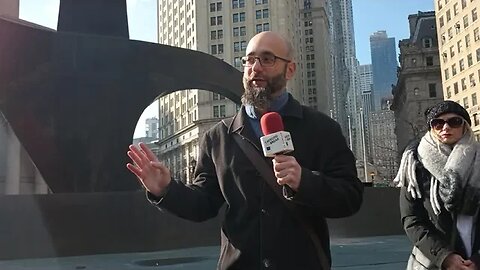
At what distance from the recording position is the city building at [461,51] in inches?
1881

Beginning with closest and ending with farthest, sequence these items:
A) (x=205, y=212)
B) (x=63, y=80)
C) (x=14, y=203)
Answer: (x=205, y=212)
(x=14, y=203)
(x=63, y=80)

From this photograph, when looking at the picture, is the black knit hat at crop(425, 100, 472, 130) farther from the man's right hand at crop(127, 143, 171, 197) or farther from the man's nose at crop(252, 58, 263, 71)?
the man's right hand at crop(127, 143, 171, 197)

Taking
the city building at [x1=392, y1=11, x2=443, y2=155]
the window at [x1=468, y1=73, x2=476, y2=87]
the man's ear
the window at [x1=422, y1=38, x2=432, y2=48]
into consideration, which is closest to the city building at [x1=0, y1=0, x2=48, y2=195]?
the man's ear

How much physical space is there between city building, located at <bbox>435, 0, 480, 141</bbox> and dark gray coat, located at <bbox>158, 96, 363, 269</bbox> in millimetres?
47682

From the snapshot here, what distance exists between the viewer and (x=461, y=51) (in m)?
51.3

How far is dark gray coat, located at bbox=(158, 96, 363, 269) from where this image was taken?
1.77m

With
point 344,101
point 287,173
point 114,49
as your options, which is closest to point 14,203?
point 114,49

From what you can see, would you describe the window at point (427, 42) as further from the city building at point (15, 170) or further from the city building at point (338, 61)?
the city building at point (15, 170)

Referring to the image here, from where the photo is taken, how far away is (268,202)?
72.2 inches

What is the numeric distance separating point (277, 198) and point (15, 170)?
16.8 m

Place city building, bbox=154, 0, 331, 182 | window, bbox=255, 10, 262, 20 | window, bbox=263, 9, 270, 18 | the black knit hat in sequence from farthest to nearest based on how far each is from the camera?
window, bbox=255, 10, 262, 20 → window, bbox=263, 9, 270, 18 → city building, bbox=154, 0, 331, 182 → the black knit hat

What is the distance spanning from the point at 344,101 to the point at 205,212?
12185 cm

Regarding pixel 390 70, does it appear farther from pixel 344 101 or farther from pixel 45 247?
pixel 45 247

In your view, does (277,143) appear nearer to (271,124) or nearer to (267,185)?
A: (271,124)
